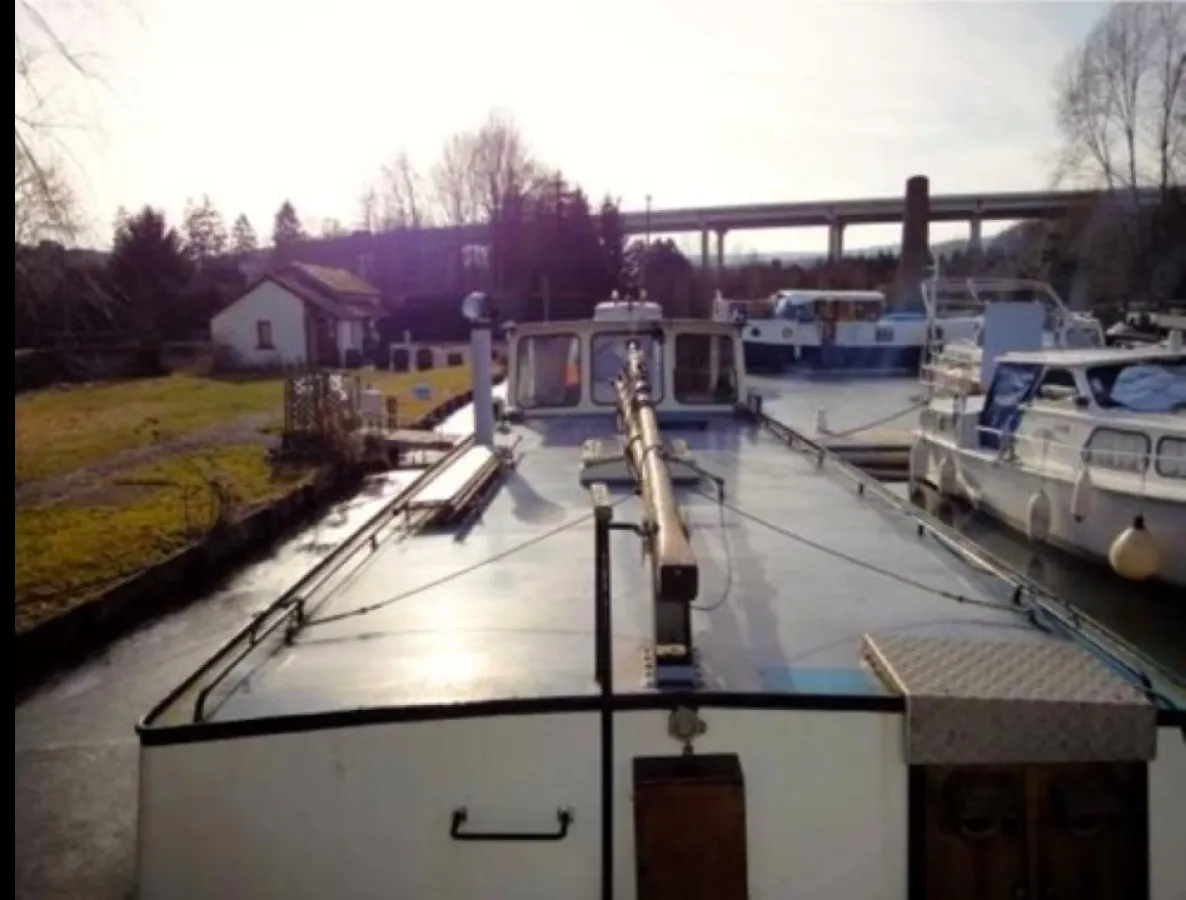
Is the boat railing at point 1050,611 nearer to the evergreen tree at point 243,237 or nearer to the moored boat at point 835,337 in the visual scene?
the moored boat at point 835,337

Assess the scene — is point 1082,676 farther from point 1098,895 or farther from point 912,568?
point 912,568

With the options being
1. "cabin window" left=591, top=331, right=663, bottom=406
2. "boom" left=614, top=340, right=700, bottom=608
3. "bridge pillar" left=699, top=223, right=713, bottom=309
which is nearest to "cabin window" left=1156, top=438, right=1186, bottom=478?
"cabin window" left=591, top=331, right=663, bottom=406

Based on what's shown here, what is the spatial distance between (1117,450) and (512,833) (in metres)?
11.1

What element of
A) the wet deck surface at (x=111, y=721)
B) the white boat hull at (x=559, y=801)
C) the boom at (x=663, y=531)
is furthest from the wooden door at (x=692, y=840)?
the wet deck surface at (x=111, y=721)

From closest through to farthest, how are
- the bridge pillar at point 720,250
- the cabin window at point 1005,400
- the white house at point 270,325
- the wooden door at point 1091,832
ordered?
the wooden door at point 1091,832 < the cabin window at point 1005,400 < the white house at point 270,325 < the bridge pillar at point 720,250

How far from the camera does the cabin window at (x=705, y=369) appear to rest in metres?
11.0

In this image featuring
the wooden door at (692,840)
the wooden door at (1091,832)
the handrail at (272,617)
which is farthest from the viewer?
the handrail at (272,617)

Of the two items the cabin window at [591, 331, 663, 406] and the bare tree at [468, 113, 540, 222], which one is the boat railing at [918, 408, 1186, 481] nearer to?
the cabin window at [591, 331, 663, 406]

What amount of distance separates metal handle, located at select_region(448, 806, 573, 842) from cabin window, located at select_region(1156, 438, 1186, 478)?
1032 cm

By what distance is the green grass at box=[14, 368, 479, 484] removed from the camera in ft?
64.6

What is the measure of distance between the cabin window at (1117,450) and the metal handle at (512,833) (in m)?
10.5

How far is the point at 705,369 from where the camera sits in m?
11.1

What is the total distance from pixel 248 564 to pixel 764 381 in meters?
25.9

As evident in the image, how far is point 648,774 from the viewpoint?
330 cm
